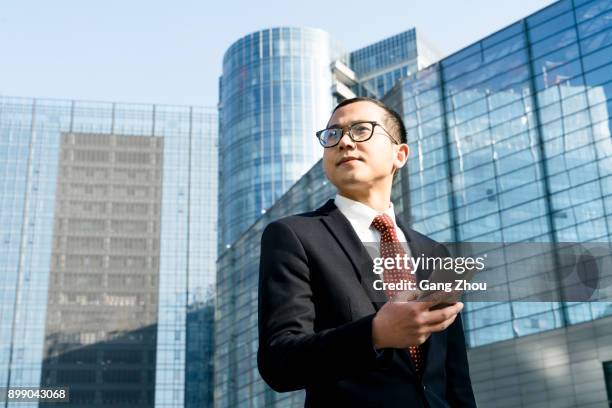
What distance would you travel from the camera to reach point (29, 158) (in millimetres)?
116250

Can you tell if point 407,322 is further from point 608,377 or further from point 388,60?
point 388,60

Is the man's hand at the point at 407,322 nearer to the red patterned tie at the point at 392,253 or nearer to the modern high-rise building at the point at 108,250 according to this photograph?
the red patterned tie at the point at 392,253

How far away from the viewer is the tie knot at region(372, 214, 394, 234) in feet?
9.38

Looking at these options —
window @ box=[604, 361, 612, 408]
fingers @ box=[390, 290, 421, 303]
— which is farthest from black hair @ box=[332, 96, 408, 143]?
window @ box=[604, 361, 612, 408]

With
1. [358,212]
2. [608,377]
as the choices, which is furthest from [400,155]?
[608,377]

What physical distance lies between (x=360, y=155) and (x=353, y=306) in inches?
24.7

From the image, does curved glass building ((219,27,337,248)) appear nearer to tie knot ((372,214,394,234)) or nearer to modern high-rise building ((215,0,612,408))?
modern high-rise building ((215,0,612,408))

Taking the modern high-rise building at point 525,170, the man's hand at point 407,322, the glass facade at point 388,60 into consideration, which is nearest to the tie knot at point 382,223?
the man's hand at point 407,322

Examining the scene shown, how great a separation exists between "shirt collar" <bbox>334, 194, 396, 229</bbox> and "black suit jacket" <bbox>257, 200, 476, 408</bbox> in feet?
0.17

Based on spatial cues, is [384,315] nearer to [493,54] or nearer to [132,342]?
[493,54]

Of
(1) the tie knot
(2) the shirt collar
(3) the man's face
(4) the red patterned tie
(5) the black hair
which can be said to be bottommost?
(4) the red patterned tie

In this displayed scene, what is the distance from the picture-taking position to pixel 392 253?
2543 mm

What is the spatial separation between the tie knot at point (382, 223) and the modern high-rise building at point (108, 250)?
111 m

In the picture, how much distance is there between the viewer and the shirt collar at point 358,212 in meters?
2.93
